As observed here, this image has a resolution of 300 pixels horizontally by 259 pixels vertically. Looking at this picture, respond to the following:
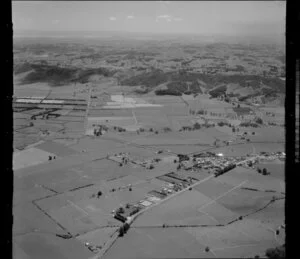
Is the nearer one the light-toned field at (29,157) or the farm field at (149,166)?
the farm field at (149,166)

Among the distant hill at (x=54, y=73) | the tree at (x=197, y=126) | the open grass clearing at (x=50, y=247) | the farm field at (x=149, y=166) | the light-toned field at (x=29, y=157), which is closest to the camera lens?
the open grass clearing at (x=50, y=247)

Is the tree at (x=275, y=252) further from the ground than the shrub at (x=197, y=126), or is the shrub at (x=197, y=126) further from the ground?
the shrub at (x=197, y=126)

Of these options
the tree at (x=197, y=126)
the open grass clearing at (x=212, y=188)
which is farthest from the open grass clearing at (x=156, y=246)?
the tree at (x=197, y=126)

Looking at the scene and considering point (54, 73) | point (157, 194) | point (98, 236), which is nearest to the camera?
point (98, 236)

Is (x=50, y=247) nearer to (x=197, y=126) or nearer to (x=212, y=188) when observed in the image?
(x=212, y=188)

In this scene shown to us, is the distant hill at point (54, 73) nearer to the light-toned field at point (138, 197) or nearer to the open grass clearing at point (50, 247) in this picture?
the light-toned field at point (138, 197)

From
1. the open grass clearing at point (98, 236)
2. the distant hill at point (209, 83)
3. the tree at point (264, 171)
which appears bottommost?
the open grass clearing at point (98, 236)

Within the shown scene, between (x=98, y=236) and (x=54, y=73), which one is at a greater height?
(x=54, y=73)

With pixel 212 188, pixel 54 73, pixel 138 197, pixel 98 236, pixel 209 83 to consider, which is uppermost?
pixel 54 73

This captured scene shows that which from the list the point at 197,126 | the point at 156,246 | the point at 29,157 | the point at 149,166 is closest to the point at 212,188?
the point at 149,166

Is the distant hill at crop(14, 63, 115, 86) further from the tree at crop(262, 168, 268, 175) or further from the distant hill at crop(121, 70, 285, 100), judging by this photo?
the tree at crop(262, 168, 268, 175)
